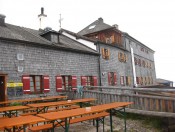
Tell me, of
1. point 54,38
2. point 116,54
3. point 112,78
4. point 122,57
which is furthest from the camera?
point 122,57

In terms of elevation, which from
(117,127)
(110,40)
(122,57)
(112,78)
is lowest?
(117,127)

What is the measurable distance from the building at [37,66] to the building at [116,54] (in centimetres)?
263

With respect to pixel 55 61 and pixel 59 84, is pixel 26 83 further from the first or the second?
pixel 55 61

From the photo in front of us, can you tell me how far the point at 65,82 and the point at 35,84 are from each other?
2.96 meters

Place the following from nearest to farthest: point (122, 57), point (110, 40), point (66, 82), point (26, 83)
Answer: point (26, 83) → point (66, 82) → point (110, 40) → point (122, 57)

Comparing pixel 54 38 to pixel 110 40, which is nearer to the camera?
pixel 54 38

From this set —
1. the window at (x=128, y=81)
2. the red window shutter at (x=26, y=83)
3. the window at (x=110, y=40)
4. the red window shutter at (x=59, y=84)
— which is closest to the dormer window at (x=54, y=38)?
the red window shutter at (x=59, y=84)

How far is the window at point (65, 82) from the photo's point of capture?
1634 centimetres

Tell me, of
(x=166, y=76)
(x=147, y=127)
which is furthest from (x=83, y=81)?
(x=166, y=76)

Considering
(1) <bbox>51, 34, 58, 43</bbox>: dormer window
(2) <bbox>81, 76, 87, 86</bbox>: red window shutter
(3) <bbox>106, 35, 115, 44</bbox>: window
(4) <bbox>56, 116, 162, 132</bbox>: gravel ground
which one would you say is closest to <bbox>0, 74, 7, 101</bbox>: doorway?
(1) <bbox>51, 34, 58, 43</bbox>: dormer window

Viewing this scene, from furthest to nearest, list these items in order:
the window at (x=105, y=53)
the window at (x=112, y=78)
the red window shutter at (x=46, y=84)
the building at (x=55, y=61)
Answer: the window at (x=112, y=78) → the window at (x=105, y=53) → the red window shutter at (x=46, y=84) → the building at (x=55, y=61)

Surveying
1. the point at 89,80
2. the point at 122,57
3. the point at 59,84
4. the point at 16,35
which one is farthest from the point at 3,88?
the point at 122,57

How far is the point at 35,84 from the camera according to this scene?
14969 mm

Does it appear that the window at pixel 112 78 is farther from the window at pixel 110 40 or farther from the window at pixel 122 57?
the window at pixel 110 40
